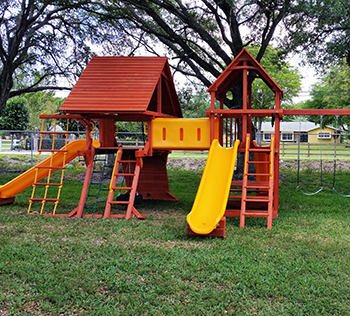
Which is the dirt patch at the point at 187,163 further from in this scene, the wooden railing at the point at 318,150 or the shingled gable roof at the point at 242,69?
the shingled gable roof at the point at 242,69

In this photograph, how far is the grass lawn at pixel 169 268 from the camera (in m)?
3.75

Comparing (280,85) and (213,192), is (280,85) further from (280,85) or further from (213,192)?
(213,192)

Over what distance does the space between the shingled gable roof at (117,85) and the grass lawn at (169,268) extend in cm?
256

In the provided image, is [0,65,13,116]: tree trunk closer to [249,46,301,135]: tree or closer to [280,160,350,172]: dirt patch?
[280,160,350,172]: dirt patch

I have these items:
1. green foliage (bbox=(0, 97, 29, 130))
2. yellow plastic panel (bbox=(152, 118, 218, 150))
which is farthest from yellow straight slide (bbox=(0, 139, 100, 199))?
green foliage (bbox=(0, 97, 29, 130))

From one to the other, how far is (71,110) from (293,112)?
16.4 ft

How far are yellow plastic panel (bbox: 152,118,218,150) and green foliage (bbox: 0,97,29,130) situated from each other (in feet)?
88.4

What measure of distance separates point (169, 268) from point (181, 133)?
4.44m

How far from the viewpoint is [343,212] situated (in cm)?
879

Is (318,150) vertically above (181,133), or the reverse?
(181,133)

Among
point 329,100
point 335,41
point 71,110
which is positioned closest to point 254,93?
point 329,100

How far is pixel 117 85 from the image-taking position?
355 inches

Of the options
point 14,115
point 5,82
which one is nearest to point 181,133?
point 5,82

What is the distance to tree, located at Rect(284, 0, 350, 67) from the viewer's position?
33.1 feet
